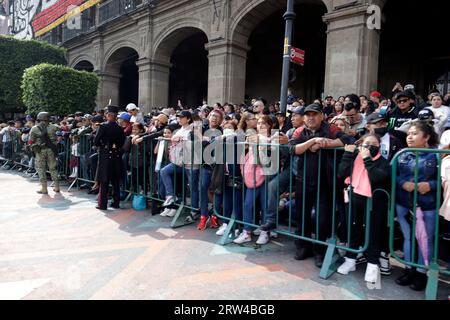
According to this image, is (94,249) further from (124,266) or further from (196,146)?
(196,146)

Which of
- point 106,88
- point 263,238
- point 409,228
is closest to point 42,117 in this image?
point 263,238

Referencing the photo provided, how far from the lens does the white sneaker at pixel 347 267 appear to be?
3.53 meters

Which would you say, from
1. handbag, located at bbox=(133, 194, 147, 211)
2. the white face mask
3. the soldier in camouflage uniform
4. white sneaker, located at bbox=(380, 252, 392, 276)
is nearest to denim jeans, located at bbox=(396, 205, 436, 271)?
white sneaker, located at bbox=(380, 252, 392, 276)

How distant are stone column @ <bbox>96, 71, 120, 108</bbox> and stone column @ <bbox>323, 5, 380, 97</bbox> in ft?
48.2

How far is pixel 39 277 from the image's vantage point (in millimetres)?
3338

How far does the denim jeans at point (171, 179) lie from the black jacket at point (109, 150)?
1.05 meters

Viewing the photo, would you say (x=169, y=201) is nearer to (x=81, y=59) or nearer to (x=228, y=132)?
(x=228, y=132)

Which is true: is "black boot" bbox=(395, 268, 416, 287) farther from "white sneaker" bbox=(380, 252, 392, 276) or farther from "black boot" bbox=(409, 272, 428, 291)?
"white sneaker" bbox=(380, 252, 392, 276)

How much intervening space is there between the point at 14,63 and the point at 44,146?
14277 mm

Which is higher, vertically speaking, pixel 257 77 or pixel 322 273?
pixel 257 77

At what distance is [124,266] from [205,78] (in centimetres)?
2241

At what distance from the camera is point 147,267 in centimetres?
358
